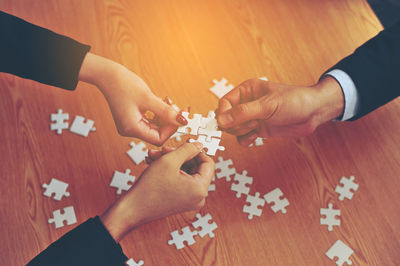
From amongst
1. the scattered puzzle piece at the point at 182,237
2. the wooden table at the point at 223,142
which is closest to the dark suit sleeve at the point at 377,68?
the wooden table at the point at 223,142

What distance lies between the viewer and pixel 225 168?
1440 mm

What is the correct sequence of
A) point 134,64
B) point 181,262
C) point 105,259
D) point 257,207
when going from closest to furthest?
1. point 105,259
2. point 181,262
3. point 257,207
4. point 134,64

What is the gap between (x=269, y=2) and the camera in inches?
71.5

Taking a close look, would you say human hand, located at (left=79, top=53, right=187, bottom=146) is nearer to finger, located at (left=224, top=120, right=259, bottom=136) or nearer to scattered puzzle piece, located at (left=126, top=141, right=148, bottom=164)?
scattered puzzle piece, located at (left=126, top=141, right=148, bottom=164)

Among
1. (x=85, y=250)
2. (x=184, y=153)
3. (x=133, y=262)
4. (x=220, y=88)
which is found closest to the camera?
(x=85, y=250)

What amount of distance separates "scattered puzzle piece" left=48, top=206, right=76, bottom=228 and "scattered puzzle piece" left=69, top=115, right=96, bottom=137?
1.19ft

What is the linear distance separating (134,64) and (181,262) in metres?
1.01

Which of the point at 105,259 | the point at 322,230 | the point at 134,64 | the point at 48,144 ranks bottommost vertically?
the point at 322,230

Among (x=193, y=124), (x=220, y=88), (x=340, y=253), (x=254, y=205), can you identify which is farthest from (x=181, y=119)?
(x=340, y=253)

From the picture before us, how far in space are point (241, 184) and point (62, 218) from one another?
0.81 m

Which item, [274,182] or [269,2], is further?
[269,2]

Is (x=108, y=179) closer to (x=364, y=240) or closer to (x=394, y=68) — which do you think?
(x=364, y=240)

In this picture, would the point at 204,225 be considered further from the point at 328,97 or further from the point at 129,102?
the point at 328,97

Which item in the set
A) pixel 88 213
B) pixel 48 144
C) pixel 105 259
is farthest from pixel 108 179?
pixel 105 259
